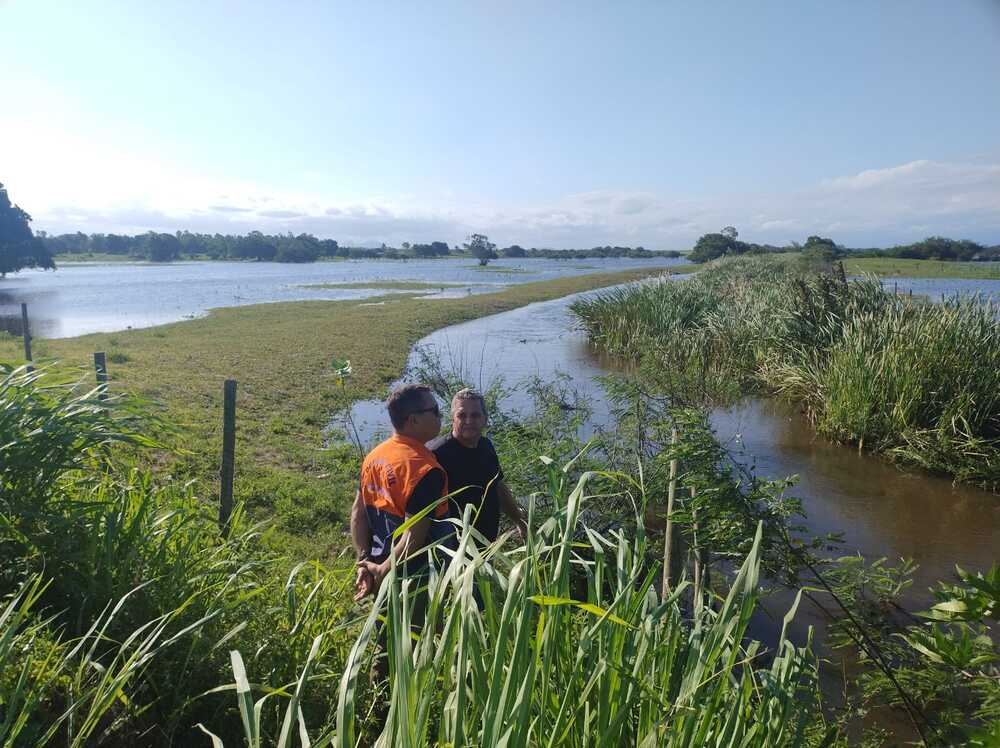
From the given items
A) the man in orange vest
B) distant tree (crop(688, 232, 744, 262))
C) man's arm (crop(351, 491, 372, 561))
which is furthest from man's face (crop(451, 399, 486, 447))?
distant tree (crop(688, 232, 744, 262))

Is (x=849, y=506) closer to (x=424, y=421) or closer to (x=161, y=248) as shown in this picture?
(x=424, y=421)

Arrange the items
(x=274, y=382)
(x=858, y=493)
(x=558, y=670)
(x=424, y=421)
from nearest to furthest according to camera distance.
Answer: (x=558, y=670), (x=424, y=421), (x=858, y=493), (x=274, y=382)

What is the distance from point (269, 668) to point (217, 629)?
→ 30cm

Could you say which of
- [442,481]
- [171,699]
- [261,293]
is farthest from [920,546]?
[261,293]

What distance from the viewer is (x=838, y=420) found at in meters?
9.08

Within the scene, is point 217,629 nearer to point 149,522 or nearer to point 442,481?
point 149,522

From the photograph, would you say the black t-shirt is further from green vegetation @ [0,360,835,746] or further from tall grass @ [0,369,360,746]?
tall grass @ [0,369,360,746]

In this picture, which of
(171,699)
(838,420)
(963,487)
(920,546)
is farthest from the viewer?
(838,420)

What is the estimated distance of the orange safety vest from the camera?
281cm

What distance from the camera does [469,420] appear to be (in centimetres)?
319

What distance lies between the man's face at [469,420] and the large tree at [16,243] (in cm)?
7437

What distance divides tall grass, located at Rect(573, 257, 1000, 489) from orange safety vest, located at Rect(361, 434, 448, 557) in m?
4.54

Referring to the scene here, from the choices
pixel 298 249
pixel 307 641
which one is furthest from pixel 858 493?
pixel 298 249

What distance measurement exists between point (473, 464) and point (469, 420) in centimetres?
23
